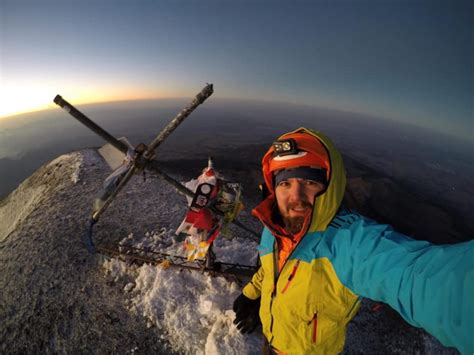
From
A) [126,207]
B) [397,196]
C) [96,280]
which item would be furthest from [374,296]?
[397,196]

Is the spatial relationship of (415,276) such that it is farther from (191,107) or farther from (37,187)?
(37,187)

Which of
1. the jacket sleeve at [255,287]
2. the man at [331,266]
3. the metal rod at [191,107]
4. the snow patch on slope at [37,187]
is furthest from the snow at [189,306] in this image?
the snow patch on slope at [37,187]

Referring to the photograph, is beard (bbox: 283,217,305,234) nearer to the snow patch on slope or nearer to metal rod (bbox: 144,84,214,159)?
metal rod (bbox: 144,84,214,159)

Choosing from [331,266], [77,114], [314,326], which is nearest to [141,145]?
[77,114]

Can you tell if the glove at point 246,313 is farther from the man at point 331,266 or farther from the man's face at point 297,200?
the man's face at point 297,200

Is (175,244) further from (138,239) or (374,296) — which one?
(374,296)

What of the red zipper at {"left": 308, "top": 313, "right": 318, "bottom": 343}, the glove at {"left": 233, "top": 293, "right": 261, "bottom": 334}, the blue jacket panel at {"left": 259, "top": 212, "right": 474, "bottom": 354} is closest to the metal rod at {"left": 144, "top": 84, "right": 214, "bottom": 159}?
the blue jacket panel at {"left": 259, "top": 212, "right": 474, "bottom": 354}
